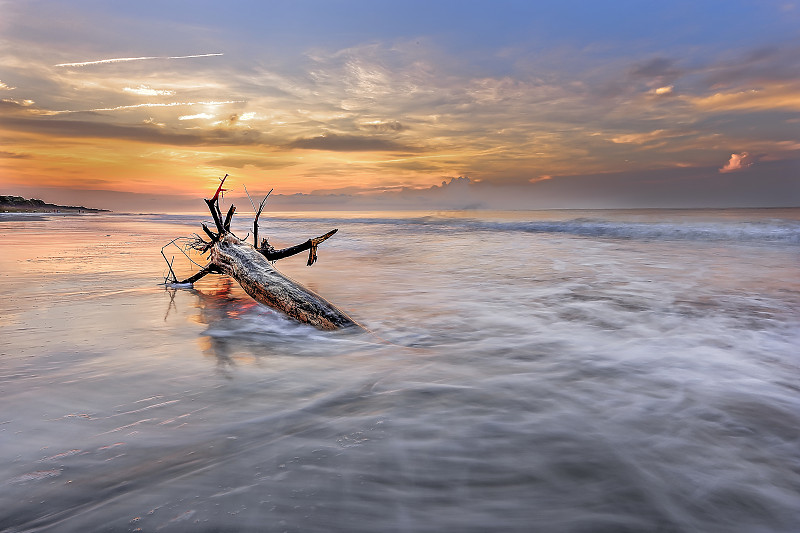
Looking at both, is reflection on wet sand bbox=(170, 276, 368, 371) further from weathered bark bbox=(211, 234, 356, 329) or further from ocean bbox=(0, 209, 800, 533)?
weathered bark bbox=(211, 234, 356, 329)

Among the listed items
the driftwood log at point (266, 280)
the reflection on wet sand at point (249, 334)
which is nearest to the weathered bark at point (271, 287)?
the driftwood log at point (266, 280)

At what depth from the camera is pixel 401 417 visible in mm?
2680

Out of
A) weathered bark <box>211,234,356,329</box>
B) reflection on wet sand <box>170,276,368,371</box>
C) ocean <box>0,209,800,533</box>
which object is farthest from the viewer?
weathered bark <box>211,234,356,329</box>

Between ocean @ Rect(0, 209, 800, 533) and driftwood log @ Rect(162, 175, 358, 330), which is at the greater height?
driftwood log @ Rect(162, 175, 358, 330)

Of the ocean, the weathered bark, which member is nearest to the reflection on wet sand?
the ocean

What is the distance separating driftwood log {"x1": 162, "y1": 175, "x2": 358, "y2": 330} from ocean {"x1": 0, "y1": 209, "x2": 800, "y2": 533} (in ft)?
0.81

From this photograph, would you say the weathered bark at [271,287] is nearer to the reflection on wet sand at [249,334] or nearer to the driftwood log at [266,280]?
the driftwood log at [266,280]

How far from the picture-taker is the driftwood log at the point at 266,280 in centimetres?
492

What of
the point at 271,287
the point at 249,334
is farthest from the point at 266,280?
the point at 249,334

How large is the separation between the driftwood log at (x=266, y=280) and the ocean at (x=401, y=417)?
247mm

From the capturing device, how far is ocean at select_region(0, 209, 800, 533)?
1.83 meters

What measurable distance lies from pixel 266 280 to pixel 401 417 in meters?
3.60

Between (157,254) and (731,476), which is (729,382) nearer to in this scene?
(731,476)

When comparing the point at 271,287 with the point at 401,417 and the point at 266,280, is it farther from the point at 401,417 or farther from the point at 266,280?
the point at 401,417
